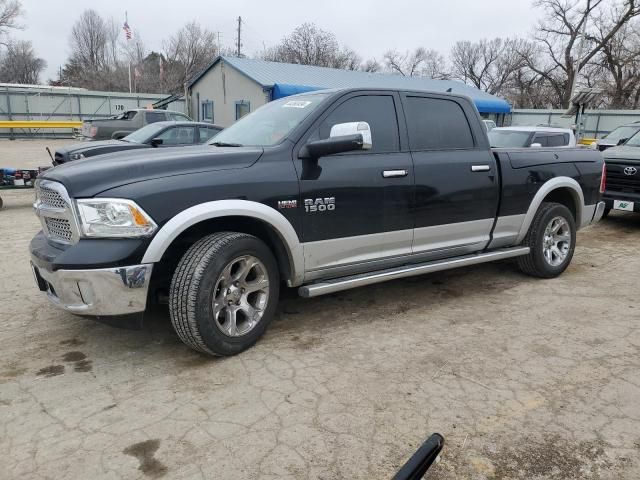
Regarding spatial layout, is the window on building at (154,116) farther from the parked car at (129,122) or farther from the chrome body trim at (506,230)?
the chrome body trim at (506,230)

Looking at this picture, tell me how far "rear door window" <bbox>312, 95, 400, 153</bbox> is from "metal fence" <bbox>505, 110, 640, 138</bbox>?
85.4ft

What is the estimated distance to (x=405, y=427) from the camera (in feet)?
9.09

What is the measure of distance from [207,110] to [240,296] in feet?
78.8

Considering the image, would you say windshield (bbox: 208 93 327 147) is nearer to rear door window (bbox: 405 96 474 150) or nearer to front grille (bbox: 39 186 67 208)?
rear door window (bbox: 405 96 474 150)

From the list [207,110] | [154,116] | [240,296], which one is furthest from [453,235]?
[207,110]

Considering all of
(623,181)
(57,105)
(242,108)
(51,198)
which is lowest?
(623,181)

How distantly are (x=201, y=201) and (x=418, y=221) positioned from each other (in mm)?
1890

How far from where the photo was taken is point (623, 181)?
8289 millimetres

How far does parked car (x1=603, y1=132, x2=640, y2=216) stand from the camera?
8070 mm

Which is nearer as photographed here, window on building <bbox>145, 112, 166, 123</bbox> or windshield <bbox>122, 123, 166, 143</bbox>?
windshield <bbox>122, 123, 166, 143</bbox>

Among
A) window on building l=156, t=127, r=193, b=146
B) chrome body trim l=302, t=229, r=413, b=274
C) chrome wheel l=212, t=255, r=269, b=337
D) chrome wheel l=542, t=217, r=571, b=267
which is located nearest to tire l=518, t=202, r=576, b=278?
chrome wheel l=542, t=217, r=571, b=267

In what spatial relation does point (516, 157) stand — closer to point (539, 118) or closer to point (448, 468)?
point (448, 468)

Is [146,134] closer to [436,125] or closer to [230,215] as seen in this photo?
[436,125]

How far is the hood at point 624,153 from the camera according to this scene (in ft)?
27.1
